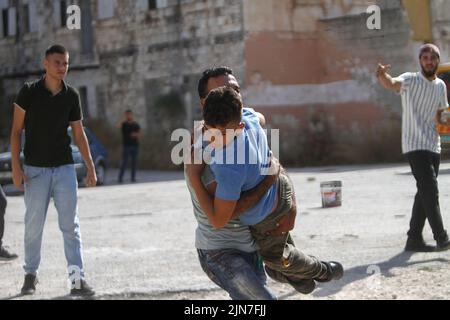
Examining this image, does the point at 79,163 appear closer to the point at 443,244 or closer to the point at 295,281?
the point at 443,244

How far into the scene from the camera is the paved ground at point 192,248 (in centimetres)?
657

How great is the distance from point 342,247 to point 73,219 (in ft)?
9.50

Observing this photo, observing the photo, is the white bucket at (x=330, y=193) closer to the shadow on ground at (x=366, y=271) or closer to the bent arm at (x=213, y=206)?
the shadow on ground at (x=366, y=271)

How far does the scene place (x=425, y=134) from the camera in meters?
7.45

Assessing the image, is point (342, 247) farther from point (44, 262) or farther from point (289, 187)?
point (289, 187)

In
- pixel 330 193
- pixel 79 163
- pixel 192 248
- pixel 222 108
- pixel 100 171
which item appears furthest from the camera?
pixel 100 171

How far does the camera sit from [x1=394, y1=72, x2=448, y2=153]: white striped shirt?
24.5 ft

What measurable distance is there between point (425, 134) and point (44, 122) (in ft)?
10.6

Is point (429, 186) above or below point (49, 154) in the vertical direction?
below

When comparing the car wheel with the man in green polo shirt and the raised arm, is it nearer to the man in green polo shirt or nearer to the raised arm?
the raised arm

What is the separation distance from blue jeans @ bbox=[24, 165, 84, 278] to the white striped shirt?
2.96 meters

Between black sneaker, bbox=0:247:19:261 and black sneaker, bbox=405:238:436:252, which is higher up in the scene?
black sneaker, bbox=405:238:436:252

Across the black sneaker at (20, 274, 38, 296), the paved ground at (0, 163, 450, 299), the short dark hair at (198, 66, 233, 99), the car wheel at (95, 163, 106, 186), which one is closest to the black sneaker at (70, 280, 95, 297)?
the paved ground at (0, 163, 450, 299)

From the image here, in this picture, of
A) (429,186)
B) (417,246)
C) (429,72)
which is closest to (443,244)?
(417,246)
